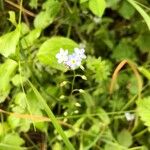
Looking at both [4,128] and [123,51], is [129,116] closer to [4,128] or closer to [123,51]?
[123,51]

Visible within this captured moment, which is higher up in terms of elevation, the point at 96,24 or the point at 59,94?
the point at 96,24

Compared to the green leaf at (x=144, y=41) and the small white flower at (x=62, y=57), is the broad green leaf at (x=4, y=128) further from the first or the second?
the green leaf at (x=144, y=41)

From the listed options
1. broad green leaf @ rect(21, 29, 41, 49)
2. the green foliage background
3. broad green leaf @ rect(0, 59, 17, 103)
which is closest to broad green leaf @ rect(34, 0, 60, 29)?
the green foliage background

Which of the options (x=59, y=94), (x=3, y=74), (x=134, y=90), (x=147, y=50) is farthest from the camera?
(x=147, y=50)

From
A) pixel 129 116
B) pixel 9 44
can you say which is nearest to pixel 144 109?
pixel 129 116

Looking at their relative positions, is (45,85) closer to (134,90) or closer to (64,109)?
(64,109)

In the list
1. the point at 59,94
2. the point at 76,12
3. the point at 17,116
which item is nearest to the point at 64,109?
the point at 59,94

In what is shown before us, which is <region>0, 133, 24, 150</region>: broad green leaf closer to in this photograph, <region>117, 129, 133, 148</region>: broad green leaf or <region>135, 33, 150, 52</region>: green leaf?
<region>117, 129, 133, 148</region>: broad green leaf
